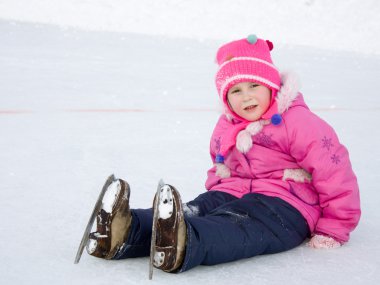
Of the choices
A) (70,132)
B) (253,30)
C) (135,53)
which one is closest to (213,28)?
(253,30)

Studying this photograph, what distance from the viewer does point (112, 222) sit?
4.91 feet

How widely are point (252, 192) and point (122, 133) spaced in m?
1.74

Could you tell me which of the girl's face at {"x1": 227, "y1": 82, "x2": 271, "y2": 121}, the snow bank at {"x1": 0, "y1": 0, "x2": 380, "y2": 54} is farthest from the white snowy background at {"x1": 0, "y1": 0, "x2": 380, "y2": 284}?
the snow bank at {"x1": 0, "y1": 0, "x2": 380, "y2": 54}

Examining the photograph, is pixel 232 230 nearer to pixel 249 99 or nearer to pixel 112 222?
pixel 112 222

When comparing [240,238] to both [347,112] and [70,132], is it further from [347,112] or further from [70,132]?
[347,112]

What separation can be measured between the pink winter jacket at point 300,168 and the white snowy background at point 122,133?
0.40 feet

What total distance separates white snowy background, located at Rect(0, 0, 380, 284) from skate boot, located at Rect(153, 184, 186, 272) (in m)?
0.06

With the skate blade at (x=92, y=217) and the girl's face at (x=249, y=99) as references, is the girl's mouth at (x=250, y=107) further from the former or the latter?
the skate blade at (x=92, y=217)

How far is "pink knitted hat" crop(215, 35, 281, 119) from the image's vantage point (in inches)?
76.1

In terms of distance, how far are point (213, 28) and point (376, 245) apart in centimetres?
1193

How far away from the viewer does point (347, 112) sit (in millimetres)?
4715

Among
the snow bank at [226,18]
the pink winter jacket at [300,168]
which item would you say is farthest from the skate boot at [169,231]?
the snow bank at [226,18]

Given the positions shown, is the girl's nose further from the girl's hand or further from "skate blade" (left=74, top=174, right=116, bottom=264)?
"skate blade" (left=74, top=174, right=116, bottom=264)

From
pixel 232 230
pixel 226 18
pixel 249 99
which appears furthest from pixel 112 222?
pixel 226 18
